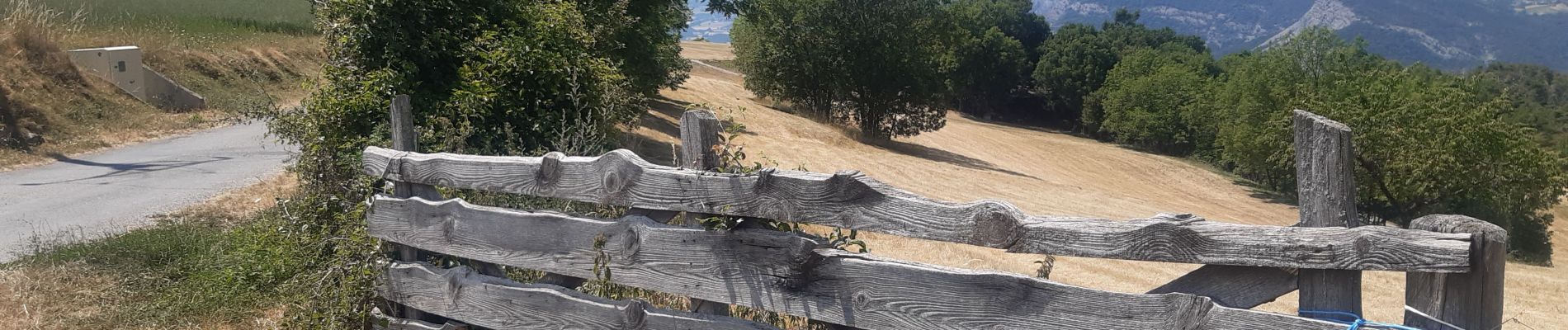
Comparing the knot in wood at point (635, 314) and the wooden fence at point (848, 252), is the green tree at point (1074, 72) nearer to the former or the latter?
the wooden fence at point (848, 252)

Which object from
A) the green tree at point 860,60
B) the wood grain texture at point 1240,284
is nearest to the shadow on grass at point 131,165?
the wood grain texture at point 1240,284

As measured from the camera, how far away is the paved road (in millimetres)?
9641

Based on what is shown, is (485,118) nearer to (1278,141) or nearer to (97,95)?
(97,95)

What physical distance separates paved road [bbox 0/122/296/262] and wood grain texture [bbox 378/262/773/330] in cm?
332

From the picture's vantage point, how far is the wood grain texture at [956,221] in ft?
9.39

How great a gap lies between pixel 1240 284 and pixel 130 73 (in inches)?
852

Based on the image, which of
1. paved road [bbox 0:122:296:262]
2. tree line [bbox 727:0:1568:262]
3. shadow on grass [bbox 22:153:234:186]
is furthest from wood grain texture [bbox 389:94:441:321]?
tree line [bbox 727:0:1568:262]

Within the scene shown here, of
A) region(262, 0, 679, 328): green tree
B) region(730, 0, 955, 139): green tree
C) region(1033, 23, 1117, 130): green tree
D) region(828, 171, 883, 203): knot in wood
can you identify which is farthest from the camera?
region(1033, 23, 1117, 130): green tree

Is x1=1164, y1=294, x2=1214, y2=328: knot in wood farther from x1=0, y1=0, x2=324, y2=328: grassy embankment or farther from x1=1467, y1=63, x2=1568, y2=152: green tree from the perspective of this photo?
x1=1467, y1=63, x2=1568, y2=152: green tree

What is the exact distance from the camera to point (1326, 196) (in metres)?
3.05

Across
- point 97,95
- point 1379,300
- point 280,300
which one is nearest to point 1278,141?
point 1379,300

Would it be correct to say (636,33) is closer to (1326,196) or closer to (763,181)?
(763,181)

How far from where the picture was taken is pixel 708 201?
386 centimetres

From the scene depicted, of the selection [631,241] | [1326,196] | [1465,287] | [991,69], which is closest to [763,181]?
[631,241]
